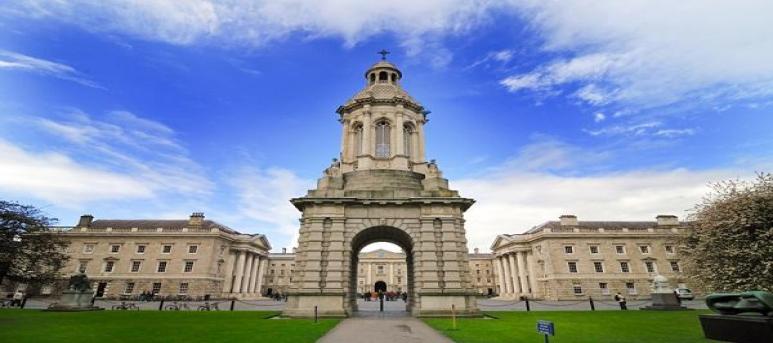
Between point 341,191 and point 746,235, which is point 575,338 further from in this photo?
point 341,191

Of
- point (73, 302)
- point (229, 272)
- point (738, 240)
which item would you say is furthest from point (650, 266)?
point (73, 302)

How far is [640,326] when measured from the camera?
17.5 meters

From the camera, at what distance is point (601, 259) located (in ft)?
185

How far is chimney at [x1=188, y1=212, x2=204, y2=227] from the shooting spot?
6169 cm

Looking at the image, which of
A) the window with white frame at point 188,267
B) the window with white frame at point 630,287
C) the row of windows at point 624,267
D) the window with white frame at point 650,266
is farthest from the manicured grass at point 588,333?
the window with white frame at point 188,267

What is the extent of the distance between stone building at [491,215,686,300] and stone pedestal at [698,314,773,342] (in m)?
46.3

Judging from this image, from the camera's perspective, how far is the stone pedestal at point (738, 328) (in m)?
10.4

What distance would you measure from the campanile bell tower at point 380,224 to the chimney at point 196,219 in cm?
4371

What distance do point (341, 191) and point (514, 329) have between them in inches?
524

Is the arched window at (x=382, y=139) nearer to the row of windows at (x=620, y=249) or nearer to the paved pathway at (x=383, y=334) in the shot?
the paved pathway at (x=383, y=334)

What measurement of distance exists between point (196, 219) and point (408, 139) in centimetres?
4771

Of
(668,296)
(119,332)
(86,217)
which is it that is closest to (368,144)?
(119,332)

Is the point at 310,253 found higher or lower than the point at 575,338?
higher

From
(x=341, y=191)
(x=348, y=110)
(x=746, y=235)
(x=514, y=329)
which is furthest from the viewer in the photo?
(x=348, y=110)
